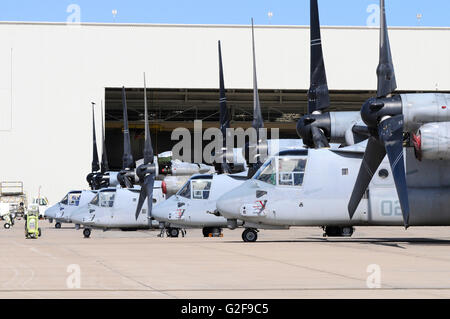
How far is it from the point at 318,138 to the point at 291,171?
1461mm

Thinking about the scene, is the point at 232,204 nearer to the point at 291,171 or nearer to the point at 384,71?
the point at 291,171

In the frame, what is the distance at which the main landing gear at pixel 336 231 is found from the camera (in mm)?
30656

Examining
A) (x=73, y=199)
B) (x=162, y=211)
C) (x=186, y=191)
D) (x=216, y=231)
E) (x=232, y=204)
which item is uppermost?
(x=73, y=199)

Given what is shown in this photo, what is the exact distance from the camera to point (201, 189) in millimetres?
35250

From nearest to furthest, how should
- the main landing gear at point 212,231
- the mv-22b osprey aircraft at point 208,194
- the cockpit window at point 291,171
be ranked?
the cockpit window at point 291,171
the mv-22b osprey aircraft at point 208,194
the main landing gear at point 212,231

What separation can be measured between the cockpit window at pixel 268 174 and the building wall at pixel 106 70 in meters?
43.2

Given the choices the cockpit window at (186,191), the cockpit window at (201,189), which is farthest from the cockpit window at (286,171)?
the cockpit window at (186,191)

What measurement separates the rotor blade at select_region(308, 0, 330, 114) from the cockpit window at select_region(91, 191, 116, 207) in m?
18.0

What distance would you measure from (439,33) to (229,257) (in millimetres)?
57404

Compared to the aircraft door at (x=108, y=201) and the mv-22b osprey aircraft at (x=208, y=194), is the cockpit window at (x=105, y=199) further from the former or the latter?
the mv-22b osprey aircraft at (x=208, y=194)

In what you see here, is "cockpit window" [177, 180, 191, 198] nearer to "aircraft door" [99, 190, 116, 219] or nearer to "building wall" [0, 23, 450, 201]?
"aircraft door" [99, 190, 116, 219]
